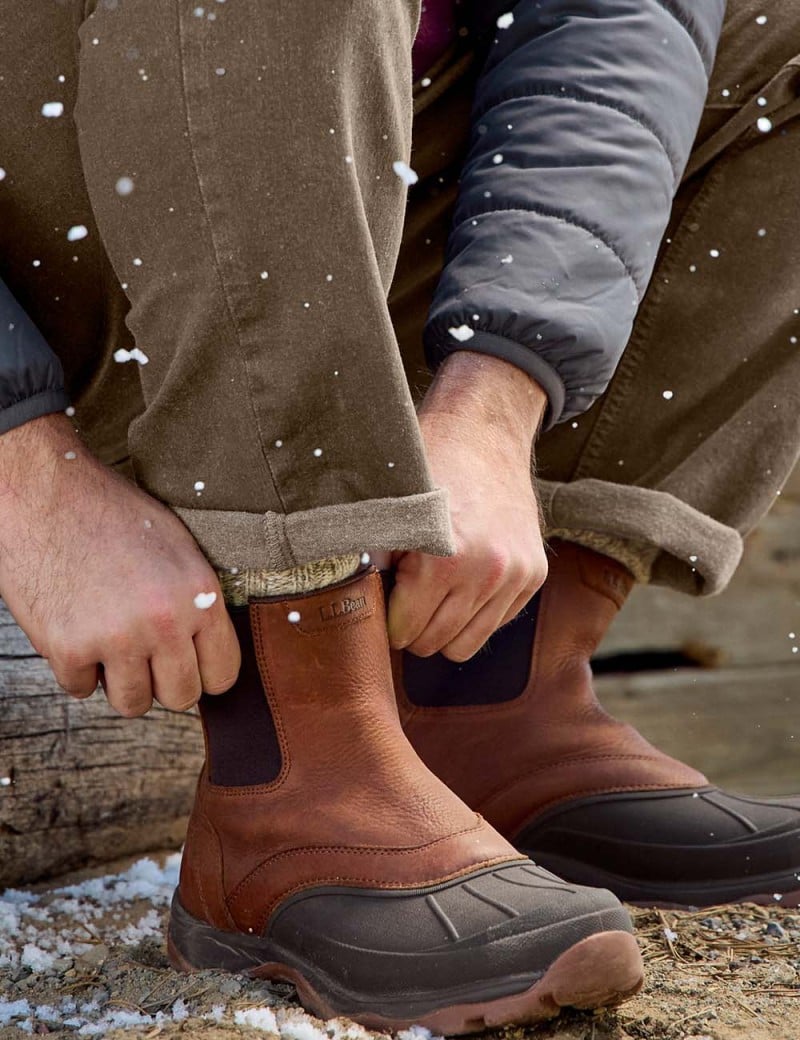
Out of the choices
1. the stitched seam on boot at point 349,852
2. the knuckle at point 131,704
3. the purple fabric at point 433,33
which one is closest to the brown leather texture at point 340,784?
the stitched seam on boot at point 349,852

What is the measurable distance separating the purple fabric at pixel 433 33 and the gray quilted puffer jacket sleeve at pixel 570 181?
8 centimetres

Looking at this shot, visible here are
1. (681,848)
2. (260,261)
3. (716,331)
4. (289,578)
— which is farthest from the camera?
(716,331)

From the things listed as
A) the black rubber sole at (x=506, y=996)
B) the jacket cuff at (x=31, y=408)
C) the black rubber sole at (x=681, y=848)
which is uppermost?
the jacket cuff at (x=31, y=408)

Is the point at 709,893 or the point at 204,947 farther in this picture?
the point at 709,893

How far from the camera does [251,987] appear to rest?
0.97 metres

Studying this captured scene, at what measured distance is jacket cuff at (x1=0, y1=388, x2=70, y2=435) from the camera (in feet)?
3.04

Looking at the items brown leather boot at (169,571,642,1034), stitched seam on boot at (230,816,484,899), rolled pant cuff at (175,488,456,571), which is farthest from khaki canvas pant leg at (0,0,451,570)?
stitched seam on boot at (230,816,484,899)

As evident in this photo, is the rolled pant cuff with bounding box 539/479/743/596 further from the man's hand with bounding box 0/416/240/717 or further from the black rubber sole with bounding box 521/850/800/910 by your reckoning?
the man's hand with bounding box 0/416/240/717

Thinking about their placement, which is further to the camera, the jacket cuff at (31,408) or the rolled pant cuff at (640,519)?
the rolled pant cuff at (640,519)

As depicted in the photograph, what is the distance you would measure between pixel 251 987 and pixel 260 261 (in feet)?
1.94

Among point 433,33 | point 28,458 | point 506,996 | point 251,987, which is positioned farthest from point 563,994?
point 433,33

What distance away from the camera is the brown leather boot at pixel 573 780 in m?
1.24

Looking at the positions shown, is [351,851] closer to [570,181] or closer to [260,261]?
[260,261]

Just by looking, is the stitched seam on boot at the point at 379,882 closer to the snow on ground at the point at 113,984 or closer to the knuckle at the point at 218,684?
the snow on ground at the point at 113,984
